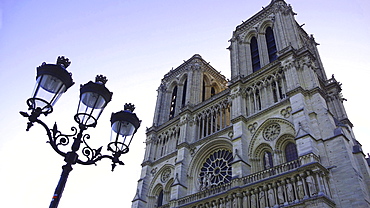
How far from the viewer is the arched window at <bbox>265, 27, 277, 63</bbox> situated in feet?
82.9

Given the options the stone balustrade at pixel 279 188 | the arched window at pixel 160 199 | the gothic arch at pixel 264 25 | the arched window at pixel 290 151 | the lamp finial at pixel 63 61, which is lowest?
the lamp finial at pixel 63 61

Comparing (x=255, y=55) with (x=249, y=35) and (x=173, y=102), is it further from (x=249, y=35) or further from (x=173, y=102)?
(x=173, y=102)

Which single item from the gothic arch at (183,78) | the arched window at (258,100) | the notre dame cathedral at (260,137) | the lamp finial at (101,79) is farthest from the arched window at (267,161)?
the gothic arch at (183,78)

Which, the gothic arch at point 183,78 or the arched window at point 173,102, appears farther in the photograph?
the gothic arch at point 183,78

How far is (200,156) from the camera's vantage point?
77.9 ft

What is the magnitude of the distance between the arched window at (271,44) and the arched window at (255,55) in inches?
50.6

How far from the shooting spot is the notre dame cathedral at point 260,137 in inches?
599

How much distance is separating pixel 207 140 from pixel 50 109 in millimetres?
18724

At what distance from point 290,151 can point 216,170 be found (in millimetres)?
6124

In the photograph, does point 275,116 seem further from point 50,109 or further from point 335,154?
point 50,109

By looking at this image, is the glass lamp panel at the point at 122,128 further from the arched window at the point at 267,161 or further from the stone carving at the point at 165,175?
the stone carving at the point at 165,175

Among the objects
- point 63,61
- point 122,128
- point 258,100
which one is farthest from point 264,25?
point 63,61

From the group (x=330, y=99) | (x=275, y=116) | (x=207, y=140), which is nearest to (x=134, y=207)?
(x=207, y=140)

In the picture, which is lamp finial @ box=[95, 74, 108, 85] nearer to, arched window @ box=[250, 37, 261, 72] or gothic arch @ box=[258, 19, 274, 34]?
arched window @ box=[250, 37, 261, 72]
